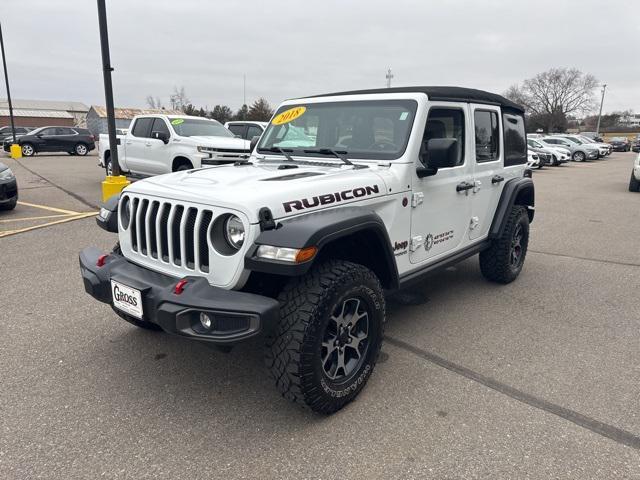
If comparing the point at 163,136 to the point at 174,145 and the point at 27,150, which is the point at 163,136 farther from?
the point at 27,150

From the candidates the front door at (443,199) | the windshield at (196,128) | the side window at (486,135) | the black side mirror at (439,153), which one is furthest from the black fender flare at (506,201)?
the windshield at (196,128)

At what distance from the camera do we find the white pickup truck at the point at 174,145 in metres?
10.1

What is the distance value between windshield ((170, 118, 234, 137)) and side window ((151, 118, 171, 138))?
0.58 feet

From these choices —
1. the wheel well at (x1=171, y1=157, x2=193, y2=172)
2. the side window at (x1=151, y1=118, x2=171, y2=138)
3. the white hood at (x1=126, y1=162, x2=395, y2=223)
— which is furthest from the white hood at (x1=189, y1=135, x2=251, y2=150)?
the white hood at (x1=126, y1=162, x2=395, y2=223)

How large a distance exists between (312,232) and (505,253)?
3028 mm

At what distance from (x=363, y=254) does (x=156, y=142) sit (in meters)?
8.87

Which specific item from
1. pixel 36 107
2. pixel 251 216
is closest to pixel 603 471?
pixel 251 216

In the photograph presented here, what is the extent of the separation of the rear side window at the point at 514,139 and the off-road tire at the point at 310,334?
2872 mm

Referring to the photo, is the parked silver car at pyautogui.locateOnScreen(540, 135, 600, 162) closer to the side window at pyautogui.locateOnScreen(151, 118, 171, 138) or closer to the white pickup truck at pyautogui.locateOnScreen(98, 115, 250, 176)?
the white pickup truck at pyautogui.locateOnScreen(98, 115, 250, 176)

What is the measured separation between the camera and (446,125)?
151 inches

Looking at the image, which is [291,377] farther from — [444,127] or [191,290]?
[444,127]

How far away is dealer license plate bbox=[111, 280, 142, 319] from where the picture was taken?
8.62 ft

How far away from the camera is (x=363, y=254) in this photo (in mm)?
3170

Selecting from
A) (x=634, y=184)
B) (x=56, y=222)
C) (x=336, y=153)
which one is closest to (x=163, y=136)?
(x=56, y=222)
